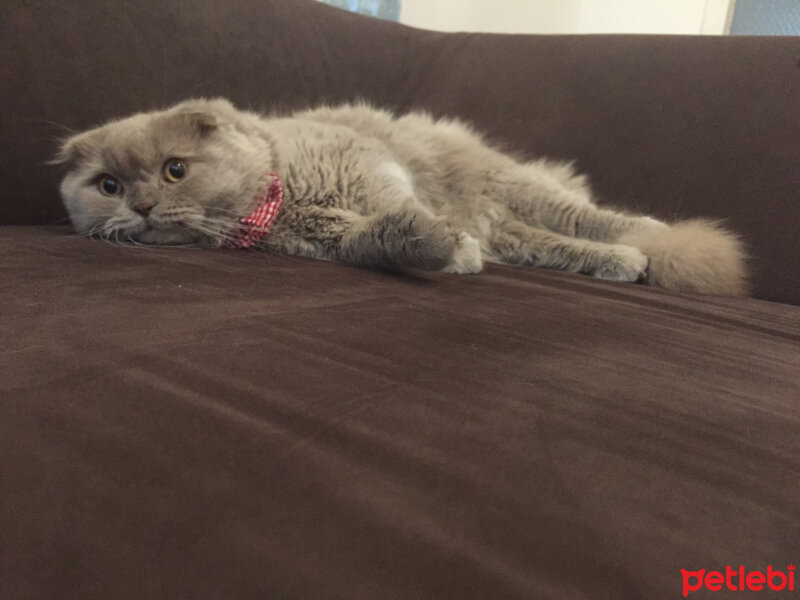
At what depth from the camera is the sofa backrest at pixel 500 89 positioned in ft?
4.44

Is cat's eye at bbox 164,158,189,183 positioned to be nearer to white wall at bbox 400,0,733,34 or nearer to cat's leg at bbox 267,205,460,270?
cat's leg at bbox 267,205,460,270

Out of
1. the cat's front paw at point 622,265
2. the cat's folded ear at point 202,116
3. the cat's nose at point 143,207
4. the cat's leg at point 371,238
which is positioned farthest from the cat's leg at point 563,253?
the cat's nose at point 143,207

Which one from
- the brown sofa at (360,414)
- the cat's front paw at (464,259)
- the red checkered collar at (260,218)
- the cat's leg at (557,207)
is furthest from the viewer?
the cat's leg at (557,207)

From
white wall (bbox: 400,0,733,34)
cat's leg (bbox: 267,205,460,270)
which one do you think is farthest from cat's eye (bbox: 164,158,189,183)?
white wall (bbox: 400,0,733,34)

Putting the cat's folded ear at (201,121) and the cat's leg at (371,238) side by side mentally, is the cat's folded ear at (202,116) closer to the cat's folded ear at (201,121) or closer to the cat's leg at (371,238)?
the cat's folded ear at (201,121)

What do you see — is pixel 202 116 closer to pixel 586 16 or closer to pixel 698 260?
pixel 698 260

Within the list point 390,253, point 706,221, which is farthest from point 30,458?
point 706,221

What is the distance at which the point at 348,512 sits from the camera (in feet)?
1.29

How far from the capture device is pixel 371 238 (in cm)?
120

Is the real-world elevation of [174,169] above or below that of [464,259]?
above

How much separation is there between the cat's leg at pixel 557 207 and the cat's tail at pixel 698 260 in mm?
134

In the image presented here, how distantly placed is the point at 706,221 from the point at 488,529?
4.30 ft

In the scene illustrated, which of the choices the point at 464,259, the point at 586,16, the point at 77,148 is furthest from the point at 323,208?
the point at 586,16

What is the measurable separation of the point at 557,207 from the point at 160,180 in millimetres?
1028
